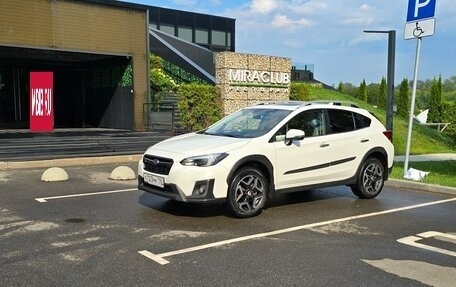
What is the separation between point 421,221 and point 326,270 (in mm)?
2899

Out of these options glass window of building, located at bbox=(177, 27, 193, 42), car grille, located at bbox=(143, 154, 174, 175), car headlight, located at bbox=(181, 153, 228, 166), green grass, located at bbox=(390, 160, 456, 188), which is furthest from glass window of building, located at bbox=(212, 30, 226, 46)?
car headlight, located at bbox=(181, 153, 228, 166)

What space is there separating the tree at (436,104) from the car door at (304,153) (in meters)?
34.3

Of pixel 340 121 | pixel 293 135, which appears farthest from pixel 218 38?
pixel 293 135

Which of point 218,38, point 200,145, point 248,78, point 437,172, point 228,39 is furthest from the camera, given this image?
point 228,39

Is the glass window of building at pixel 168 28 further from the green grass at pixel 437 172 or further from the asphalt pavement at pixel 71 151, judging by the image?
the green grass at pixel 437 172

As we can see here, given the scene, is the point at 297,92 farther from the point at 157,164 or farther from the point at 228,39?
the point at 228,39

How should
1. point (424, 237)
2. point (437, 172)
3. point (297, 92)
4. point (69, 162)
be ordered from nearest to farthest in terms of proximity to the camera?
point (424, 237) < point (437, 172) < point (69, 162) < point (297, 92)

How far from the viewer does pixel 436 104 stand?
40406 mm

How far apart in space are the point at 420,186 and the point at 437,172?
2.49m

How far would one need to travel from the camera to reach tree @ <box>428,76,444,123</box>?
3939 cm

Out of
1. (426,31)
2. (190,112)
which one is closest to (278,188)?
(426,31)

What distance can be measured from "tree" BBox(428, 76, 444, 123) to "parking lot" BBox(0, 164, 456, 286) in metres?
33.3

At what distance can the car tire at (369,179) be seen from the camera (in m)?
8.50

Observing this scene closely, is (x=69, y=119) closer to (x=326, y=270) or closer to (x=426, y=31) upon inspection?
(x=426, y=31)
